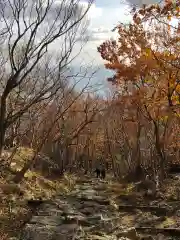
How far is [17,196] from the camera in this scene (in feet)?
47.0

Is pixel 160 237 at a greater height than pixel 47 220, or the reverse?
pixel 47 220

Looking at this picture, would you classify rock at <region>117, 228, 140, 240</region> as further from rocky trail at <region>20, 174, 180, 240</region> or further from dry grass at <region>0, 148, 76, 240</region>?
dry grass at <region>0, 148, 76, 240</region>

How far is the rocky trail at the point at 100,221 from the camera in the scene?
34.1ft

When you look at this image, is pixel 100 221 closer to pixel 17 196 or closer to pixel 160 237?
pixel 160 237

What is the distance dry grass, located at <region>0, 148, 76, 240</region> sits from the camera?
429 inches

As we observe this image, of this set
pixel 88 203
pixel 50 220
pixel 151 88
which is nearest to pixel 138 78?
pixel 151 88

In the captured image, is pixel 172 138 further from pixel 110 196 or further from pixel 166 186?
pixel 110 196

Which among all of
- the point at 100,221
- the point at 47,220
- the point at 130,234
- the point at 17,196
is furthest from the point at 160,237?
the point at 17,196

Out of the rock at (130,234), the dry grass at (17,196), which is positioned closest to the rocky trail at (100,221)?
the rock at (130,234)

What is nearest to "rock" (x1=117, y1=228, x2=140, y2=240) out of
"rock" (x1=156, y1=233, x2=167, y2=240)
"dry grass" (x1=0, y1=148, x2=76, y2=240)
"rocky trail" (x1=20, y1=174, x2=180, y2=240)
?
"rocky trail" (x1=20, y1=174, x2=180, y2=240)

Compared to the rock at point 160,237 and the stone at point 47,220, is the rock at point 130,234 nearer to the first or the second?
the rock at point 160,237

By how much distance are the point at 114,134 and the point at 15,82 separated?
27.4 meters

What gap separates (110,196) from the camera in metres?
19.0

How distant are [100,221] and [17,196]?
393cm
